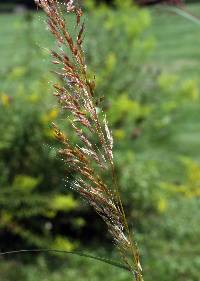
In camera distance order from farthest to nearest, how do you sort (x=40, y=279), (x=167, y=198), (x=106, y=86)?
1. (x=106, y=86)
2. (x=167, y=198)
3. (x=40, y=279)

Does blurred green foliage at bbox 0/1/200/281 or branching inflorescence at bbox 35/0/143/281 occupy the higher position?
branching inflorescence at bbox 35/0/143/281

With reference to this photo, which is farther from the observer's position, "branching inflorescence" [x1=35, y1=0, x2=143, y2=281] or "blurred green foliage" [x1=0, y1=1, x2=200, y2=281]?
"blurred green foliage" [x1=0, y1=1, x2=200, y2=281]

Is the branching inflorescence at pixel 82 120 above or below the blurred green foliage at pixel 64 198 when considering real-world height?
above

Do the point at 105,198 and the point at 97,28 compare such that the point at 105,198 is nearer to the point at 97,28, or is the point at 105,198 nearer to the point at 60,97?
the point at 60,97

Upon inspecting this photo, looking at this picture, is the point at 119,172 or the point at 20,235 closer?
the point at 20,235

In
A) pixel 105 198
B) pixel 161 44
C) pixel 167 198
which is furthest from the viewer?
pixel 161 44

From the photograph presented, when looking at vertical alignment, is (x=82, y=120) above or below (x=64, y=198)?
above

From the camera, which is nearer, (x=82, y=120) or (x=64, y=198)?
(x=82, y=120)

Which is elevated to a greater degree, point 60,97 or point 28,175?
point 60,97

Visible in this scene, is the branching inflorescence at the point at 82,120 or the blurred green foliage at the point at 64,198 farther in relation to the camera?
the blurred green foliage at the point at 64,198

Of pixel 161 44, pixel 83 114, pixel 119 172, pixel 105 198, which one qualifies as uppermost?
pixel 83 114

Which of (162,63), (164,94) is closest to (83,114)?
(164,94)
